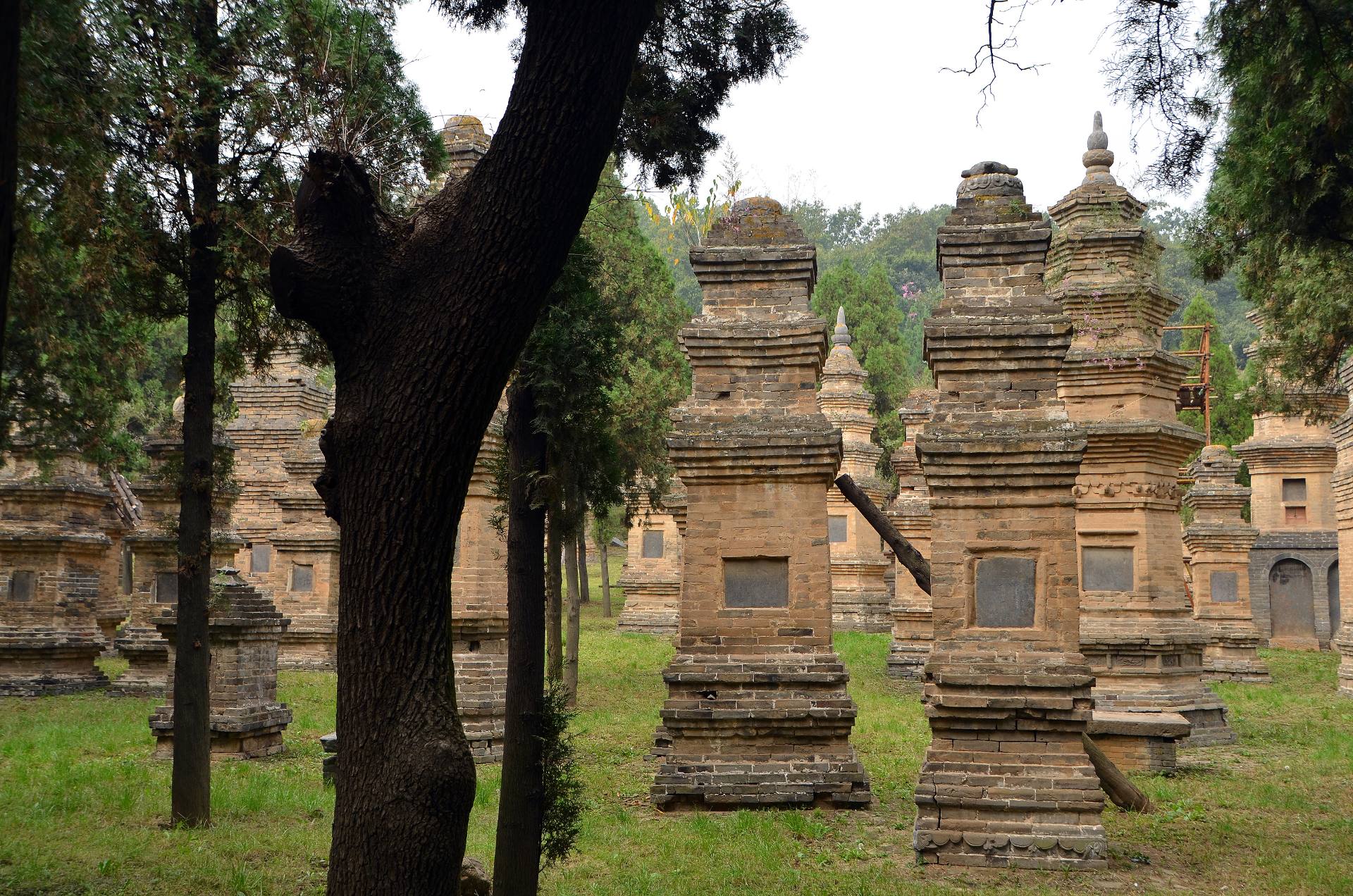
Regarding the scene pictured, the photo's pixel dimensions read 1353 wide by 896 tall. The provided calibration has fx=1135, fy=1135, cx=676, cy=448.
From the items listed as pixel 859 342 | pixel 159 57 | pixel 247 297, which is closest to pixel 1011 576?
pixel 247 297

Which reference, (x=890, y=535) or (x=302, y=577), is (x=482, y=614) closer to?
(x=890, y=535)

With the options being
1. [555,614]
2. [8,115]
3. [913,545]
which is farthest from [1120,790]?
[913,545]

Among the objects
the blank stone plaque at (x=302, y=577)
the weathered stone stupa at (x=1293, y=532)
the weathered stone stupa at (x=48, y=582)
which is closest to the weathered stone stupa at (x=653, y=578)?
the blank stone plaque at (x=302, y=577)

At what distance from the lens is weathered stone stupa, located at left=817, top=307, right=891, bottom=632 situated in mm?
29156

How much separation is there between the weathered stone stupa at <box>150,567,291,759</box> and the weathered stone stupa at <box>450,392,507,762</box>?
7.51ft

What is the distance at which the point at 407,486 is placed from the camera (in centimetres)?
488

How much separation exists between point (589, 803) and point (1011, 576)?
176 inches

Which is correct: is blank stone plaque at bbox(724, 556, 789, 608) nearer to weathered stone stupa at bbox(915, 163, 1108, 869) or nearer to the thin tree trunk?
weathered stone stupa at bbox(915, 163, 1108, 869)

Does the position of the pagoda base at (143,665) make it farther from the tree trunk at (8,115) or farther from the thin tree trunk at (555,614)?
the tree trunk at (8,115)

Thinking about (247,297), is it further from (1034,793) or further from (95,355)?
(1034,793)

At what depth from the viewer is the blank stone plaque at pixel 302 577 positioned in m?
22.0

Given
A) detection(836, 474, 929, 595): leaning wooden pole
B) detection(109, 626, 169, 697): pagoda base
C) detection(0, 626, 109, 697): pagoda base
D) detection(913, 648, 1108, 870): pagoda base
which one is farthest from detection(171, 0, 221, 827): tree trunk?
detection(0, 626, 109, 697): pagoda base

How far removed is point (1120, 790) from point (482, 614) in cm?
713

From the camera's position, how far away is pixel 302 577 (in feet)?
72.5
